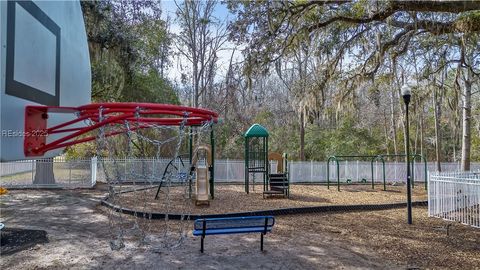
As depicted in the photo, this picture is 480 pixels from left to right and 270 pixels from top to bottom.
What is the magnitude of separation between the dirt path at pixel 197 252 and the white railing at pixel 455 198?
11.5 feet

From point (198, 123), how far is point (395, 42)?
7.24 m

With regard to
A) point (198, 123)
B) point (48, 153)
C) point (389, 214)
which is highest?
point (198, 123)

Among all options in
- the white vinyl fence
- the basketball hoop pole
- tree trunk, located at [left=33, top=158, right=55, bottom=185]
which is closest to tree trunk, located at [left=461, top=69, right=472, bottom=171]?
the white vinyl fence

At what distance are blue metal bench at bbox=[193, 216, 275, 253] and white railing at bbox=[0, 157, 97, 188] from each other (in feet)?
38.9

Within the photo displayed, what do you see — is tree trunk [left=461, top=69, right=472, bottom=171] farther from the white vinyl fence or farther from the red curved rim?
the red curved rim

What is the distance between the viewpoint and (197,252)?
21.0 ft

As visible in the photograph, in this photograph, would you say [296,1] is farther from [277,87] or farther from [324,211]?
[277,87]

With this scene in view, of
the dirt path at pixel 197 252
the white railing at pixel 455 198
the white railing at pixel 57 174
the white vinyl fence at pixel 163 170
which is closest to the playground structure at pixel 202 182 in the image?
the dirt path at pixel 197 252

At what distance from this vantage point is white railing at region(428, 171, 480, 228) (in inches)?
360

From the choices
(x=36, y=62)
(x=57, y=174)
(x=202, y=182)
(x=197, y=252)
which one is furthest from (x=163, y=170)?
(x=36, y=62)

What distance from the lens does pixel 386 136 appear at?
2761cm

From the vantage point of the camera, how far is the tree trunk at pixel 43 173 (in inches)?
643

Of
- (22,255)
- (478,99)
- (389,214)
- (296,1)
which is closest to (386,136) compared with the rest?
(478,99)

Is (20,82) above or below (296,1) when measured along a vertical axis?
below
